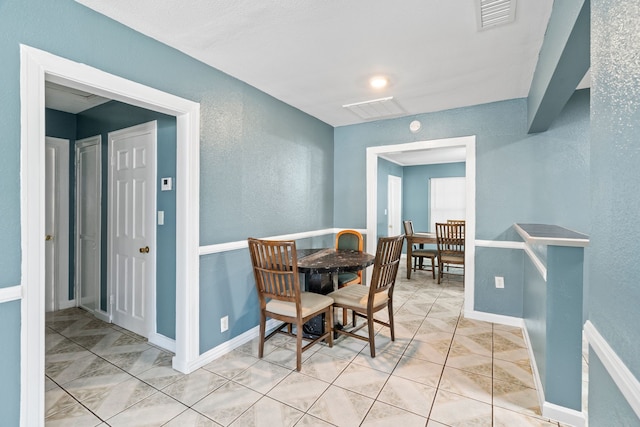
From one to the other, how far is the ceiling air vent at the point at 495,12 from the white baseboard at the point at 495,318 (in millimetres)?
2768

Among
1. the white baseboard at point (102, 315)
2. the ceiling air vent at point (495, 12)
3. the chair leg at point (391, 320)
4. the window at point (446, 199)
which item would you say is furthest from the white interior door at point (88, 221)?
the window at point (446, 199)

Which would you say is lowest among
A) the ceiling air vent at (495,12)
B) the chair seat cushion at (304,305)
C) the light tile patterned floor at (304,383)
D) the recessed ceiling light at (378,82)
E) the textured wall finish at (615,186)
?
the light tile patterned floor at (304,383)

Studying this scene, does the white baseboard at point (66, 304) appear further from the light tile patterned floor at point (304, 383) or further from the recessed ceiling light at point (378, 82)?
the recessed ceiling light at point (378, 82)

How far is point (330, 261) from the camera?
8.64ft

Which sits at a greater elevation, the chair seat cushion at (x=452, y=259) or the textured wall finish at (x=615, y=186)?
the textured wall finish at (x=615, y=186)

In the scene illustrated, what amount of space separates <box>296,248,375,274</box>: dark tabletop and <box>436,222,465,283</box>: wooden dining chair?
236 centimetres

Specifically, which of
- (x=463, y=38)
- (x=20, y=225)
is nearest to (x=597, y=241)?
(x=463, y=38)

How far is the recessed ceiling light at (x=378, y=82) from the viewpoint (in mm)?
2727

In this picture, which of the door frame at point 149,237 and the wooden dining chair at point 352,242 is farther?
the wooden dining chair at point 352,242

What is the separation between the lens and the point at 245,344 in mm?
2764

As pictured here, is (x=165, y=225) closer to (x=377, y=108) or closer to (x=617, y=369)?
(x=377, y=108)

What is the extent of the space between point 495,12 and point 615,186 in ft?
4.96

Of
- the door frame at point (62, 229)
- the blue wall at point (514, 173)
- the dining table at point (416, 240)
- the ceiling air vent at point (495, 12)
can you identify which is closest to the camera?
the ceiling air vent at point (495, 12)

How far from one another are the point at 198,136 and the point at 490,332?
323 cm
